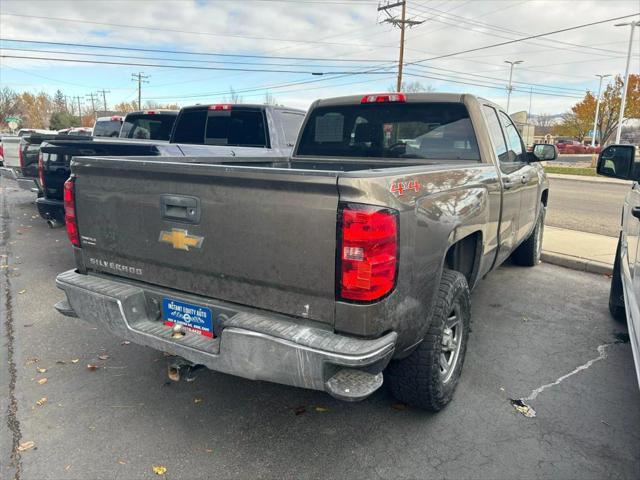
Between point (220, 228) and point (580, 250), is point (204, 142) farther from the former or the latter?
point (580, 250)

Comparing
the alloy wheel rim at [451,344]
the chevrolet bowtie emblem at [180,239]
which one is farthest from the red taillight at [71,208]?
the alloy wheel rim at [451,344]

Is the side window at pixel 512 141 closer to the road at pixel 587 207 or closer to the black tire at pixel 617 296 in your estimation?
the black tire at pixel 617 296

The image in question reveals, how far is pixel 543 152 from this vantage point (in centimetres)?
516

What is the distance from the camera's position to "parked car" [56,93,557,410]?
7.32 ft

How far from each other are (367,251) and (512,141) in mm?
3412

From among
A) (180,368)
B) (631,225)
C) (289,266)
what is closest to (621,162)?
(631,225)

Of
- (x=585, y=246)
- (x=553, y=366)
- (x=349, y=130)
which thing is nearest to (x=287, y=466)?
(x=553, y=366)

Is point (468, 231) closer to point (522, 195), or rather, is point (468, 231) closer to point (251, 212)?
point (251, 212)

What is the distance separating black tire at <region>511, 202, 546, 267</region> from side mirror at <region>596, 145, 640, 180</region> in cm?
279

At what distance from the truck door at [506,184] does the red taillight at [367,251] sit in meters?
2.10

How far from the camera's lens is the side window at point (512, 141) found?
4696mm

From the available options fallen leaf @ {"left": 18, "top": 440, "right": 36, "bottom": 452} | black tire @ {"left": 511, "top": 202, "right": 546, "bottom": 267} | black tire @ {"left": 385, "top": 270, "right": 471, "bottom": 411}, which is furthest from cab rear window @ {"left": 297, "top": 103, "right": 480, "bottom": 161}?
fallen leaf @ {"left": 18, "top": 440, "right": 36, "bottom": 452}

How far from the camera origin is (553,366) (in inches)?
148

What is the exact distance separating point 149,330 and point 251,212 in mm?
990
